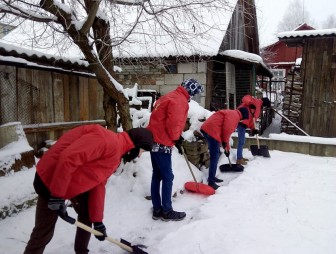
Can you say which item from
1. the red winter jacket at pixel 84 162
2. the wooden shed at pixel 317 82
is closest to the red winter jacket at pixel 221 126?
the red winter jacket at pixel 84 162

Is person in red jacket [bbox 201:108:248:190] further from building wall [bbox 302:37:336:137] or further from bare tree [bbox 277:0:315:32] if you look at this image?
bare tree [bbox 277:0:315:32]

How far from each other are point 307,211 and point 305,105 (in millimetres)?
7205

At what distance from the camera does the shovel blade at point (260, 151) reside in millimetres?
7164

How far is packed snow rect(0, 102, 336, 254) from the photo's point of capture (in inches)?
119

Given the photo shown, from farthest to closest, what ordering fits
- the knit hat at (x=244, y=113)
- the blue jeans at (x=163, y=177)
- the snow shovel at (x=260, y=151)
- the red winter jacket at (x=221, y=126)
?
the snow shovel at (x=260, y=151) → the knit hat at (x=244, y=113) → the red winter jacket at (x=221, y=126) → the blue jeans at (x=163, y=177)

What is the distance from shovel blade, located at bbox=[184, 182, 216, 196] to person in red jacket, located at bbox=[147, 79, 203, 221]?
0.97 meters

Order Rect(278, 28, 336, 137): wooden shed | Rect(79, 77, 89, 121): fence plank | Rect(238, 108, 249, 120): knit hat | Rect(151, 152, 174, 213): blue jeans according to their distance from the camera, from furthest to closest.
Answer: Rect(278, 28, 336, 137): wooden shed → Rect(238, 108, 249, 120): knit hat → Rect(79, 77, 89, 121): fence plank → Rect(151, 152, 174, 213): blue jeans

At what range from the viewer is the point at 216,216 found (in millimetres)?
3701

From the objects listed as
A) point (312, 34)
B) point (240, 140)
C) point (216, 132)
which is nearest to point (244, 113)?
point (240, 140)

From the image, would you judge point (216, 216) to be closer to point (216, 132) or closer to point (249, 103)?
point (216, 132)

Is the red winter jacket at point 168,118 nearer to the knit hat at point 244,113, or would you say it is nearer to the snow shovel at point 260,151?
the knit hat at point 244,113

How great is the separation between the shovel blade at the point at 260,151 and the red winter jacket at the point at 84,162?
5186 millimetres

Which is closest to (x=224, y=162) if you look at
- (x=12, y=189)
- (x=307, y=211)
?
(x=307, y=211)

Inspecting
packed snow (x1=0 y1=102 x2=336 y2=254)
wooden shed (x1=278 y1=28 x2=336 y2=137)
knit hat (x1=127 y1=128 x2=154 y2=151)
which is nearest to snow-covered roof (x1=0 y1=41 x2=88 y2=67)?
packed snow (x1=0 y1=102 x2=336 y2=254)
